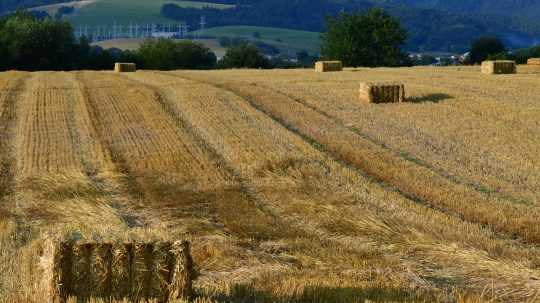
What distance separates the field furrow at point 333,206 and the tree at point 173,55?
227 ft

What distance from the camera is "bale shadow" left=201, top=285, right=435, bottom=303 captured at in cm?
888

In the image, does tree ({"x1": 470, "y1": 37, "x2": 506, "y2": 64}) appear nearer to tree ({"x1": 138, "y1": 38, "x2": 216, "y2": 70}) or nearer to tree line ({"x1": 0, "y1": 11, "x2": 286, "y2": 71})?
tree line ({"x1": 0, "y1": 11, "x2": 286, "y2": 71})

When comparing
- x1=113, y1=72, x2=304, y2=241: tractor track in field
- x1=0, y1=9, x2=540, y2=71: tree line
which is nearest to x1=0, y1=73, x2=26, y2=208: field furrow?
x1=113, y1=72, x2=304, y2=241: tractor track in field

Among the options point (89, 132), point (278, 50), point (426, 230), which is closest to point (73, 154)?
point (89, 132)

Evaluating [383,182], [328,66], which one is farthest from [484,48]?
[383,182]

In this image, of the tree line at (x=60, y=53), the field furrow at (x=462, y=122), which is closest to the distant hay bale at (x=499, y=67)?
the field furrow at (x=462, y=122)

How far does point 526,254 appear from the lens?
38.3ft

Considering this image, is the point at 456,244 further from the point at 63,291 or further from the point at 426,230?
the point at 63,291

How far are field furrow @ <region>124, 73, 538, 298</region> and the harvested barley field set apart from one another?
4 centimetres

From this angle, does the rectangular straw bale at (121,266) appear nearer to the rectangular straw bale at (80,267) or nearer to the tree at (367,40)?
the rectangular straw bale at (80,267)

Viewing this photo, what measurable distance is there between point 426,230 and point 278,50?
187m

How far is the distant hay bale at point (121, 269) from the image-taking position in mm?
8430

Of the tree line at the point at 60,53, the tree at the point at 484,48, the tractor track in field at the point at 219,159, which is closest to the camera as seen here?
the tractor track in field at the point at 219,159

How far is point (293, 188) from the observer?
53.0 ft
